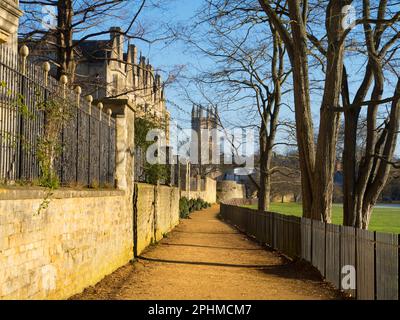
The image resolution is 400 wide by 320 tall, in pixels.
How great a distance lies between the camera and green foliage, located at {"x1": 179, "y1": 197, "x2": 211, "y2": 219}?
137ft

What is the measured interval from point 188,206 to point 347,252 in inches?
1473

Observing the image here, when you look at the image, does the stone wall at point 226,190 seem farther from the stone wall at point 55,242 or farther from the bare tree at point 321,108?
the stone wall at point 55,242

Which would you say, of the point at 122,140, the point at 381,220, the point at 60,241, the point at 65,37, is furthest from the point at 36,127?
the point at 381,220

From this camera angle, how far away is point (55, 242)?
26.4ft

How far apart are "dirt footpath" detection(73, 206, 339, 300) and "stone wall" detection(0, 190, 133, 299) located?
0.47 meters

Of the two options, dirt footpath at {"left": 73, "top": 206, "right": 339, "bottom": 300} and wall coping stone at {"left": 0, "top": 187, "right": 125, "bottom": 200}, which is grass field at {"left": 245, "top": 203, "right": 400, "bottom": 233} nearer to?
dirt footpath at {"left": 73, "top": 206, "right": 339, "bottom": 300}

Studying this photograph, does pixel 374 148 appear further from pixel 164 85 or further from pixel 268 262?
pixel 164 85

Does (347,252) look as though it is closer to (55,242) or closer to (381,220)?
(55,242)

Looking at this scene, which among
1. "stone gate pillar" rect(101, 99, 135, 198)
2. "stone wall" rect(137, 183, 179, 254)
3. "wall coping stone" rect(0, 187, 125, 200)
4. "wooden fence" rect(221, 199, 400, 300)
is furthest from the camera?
"stone wall" rect(137, 183, 179, 254)

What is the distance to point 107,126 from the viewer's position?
13617mm

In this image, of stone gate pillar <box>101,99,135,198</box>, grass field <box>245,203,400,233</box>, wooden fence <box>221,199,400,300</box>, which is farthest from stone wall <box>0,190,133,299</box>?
grass field <box>245,203,400,233</box>

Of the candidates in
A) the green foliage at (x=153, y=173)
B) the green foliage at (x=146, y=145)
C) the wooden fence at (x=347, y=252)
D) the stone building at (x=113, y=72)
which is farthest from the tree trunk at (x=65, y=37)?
the wooden fence at (x=347, y=252)
